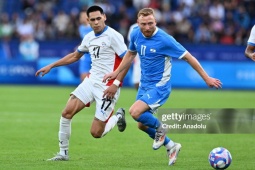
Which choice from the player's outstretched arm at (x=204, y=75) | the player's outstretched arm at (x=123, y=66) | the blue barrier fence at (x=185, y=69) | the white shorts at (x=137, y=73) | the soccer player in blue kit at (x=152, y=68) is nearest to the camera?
the player's outstretched arm at (x=204, y=75)

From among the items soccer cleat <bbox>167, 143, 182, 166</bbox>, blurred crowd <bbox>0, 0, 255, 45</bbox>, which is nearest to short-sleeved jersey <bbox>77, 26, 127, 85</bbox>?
soccer cleat <bbox>167, 143, 182, 166</bbox>

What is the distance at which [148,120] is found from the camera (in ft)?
33.3

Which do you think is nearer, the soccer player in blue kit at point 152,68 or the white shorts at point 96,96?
the soccer player in blue kit at point 152,68

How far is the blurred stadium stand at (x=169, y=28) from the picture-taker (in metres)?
27.2

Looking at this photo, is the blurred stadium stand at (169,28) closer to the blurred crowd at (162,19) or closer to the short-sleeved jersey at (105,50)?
the blurred crowd at (162,19)

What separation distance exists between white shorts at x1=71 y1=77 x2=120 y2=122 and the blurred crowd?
1762cm

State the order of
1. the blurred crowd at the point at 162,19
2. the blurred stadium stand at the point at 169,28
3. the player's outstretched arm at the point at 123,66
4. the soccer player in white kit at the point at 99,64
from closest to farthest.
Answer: the player's outstretched arm at the point at 123,66
the soccer player in white kit at the point at 99,64
the blurred stadium stand at the point at 169,28
the blurred crowd at the point at 162,19

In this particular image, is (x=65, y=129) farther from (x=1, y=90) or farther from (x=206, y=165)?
(x=1, y=90)

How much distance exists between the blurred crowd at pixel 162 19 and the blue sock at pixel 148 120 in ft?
60.1

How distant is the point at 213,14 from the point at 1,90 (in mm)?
9496

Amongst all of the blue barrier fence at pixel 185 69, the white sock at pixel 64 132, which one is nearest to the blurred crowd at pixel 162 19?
the blue barrier fence at pixel 185 69

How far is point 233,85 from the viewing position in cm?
2708

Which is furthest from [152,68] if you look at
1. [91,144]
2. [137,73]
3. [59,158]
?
[137,73]

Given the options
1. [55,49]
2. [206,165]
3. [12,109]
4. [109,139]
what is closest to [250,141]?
[109,139]
